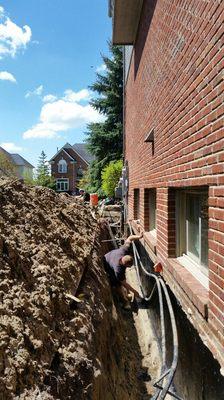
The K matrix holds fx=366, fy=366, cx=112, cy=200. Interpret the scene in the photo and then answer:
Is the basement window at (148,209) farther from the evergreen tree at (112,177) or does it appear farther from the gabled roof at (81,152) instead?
the gabled roof at (81,152)

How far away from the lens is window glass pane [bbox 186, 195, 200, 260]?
420 cm

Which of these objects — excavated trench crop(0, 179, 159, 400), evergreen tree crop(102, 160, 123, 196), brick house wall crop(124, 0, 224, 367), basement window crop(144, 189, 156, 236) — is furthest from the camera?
evergreen tree crop(102, 160, 123, 196)

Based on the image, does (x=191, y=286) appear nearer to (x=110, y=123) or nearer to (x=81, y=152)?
(x=110, y=123)

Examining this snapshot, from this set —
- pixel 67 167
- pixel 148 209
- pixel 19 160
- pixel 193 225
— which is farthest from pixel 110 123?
pixel 19 160

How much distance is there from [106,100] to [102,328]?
25654 mm

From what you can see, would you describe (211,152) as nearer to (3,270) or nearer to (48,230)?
(3,270)

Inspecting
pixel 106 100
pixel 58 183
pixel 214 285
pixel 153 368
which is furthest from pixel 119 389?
pixel 58 183

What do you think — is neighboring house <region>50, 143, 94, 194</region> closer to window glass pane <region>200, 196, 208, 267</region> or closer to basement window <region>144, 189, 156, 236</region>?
basement window <region>144, 189, 156, 236</region>

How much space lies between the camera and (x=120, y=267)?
285 inches

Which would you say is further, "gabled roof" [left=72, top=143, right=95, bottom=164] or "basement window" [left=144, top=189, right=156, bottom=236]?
"gabled roof" [left=72, top=143, right=95, bottom=164]

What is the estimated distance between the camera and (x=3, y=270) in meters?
3.89

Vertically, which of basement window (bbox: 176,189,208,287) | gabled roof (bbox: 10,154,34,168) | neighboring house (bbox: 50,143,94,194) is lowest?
basement window (bbox: 176,189,208,287)

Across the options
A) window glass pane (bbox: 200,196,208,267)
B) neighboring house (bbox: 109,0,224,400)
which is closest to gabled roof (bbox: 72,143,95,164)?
neighboring house (bbox: 109,0,224,400)

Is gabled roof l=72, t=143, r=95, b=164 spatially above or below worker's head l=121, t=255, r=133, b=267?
above
